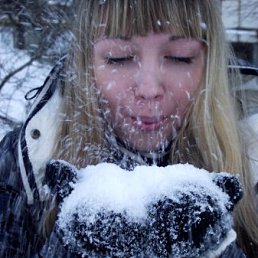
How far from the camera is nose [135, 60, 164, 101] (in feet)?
4.35

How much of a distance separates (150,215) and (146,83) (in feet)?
1.40

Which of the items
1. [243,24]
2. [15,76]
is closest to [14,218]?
[15,76]

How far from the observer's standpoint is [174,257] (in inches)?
39.2

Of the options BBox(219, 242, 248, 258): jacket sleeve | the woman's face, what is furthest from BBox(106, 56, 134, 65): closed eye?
BBox(219, 242, 248, 258): jacket sleeve

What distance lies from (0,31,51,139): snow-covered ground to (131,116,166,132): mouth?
214 cm

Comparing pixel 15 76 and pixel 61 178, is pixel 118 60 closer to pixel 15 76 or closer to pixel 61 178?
pixel 61 178

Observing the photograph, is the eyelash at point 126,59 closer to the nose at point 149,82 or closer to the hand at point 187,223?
the nose at point 149,82

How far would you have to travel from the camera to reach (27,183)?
146 cm

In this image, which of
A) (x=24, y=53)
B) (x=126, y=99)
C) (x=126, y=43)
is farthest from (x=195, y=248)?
(x=24, y=53)

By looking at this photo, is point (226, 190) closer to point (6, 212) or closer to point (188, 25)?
point (188, 25)

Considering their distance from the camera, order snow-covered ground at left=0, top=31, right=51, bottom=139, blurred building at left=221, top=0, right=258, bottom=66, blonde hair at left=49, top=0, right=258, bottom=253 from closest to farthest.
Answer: blonde hair at left=49, top=0, right=258, bottom=253 < snow-covered ground at left=0, top=31, right=51, bottom=139 < blurred building at left=221, top=0, right=258, bottom=66

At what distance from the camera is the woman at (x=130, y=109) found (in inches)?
54.3

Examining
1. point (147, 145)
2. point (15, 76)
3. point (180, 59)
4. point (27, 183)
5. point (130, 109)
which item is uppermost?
point (180, 59)

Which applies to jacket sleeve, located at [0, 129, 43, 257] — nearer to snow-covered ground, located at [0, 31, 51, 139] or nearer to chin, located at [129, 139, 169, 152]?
chin, located at [129, 139, 169, 152]
